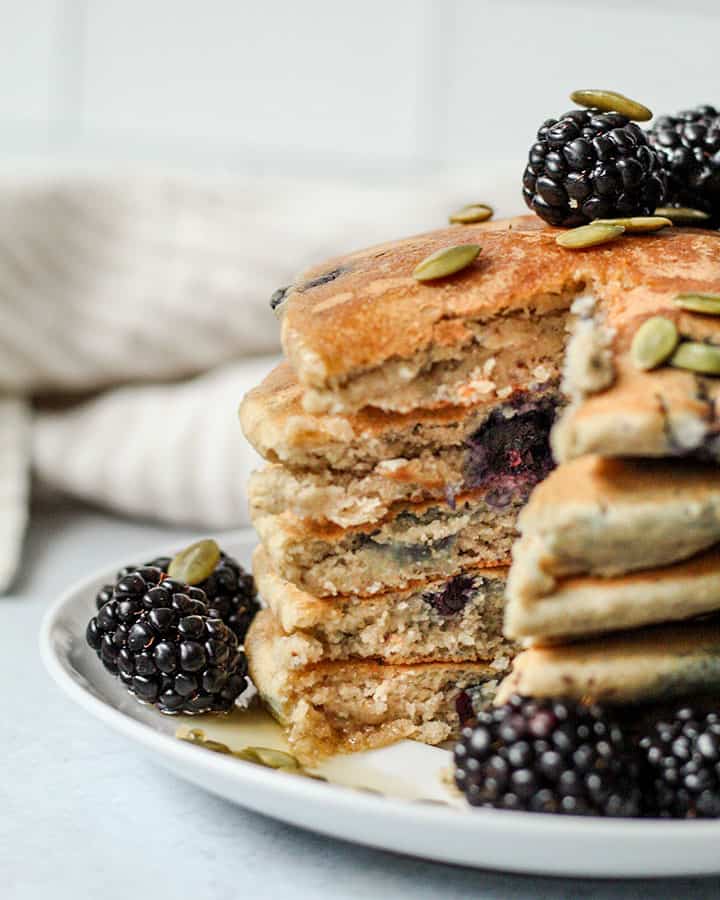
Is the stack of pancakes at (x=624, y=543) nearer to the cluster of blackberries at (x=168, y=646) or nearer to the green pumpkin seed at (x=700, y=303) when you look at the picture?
the green pumpkin seed at (x=700, y=303)

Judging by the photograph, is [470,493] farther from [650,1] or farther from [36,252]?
[650,1]

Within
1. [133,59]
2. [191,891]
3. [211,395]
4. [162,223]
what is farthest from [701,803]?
[133,59]

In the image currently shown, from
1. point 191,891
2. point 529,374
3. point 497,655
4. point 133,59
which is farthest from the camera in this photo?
point 133,59

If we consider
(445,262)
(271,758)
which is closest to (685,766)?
(271,758)

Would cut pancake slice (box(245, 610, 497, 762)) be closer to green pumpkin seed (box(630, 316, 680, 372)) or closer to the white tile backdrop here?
green pumpkin seed (box(630, 316, 680, 372))

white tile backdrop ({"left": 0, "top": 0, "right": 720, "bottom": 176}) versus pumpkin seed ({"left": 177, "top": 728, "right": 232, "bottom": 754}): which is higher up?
white tile backdrop ({"left": 0, "top": 0, "right": 720, "bottom": 176})

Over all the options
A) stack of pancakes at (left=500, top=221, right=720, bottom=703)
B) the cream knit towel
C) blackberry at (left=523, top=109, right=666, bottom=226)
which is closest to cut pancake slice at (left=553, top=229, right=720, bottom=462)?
stack of pancakes at (left=500, top=221, right=720, bottom=703)

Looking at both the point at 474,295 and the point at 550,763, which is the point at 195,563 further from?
the point at 550,763
